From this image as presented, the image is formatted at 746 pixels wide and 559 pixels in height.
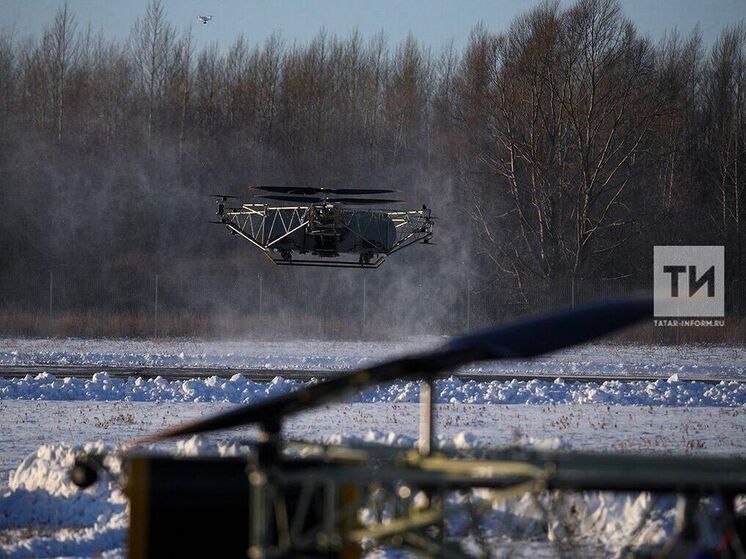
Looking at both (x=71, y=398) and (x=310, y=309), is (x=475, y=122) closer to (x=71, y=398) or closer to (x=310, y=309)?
(x=310, y=309)

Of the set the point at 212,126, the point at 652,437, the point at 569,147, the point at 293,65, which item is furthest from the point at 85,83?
the point at 652,437

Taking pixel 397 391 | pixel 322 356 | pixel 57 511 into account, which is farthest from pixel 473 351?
pixel 322 356

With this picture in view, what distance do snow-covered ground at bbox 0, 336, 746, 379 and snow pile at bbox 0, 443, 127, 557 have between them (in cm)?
1654

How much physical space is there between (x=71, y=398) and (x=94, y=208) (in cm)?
3965

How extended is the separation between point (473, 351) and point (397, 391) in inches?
642

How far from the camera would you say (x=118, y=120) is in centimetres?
6406

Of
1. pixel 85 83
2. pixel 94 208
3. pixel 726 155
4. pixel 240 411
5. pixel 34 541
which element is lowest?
pixel 34 541

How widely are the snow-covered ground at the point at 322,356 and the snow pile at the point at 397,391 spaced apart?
459cm

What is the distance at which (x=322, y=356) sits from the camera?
106ft

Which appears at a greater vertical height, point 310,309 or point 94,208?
point 94,208

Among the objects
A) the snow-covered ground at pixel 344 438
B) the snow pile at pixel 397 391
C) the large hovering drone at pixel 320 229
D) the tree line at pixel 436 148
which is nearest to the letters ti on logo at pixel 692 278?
the tree line at pixel 436 148

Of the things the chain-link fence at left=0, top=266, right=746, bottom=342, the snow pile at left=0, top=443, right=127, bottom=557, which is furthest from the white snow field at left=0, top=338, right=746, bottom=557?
the chain-link fence at left=0, top=266, right=746, bottom=342

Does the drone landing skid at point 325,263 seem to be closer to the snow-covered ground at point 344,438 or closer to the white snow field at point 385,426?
the white snow field at point 385,426

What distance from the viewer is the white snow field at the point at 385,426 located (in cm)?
851
